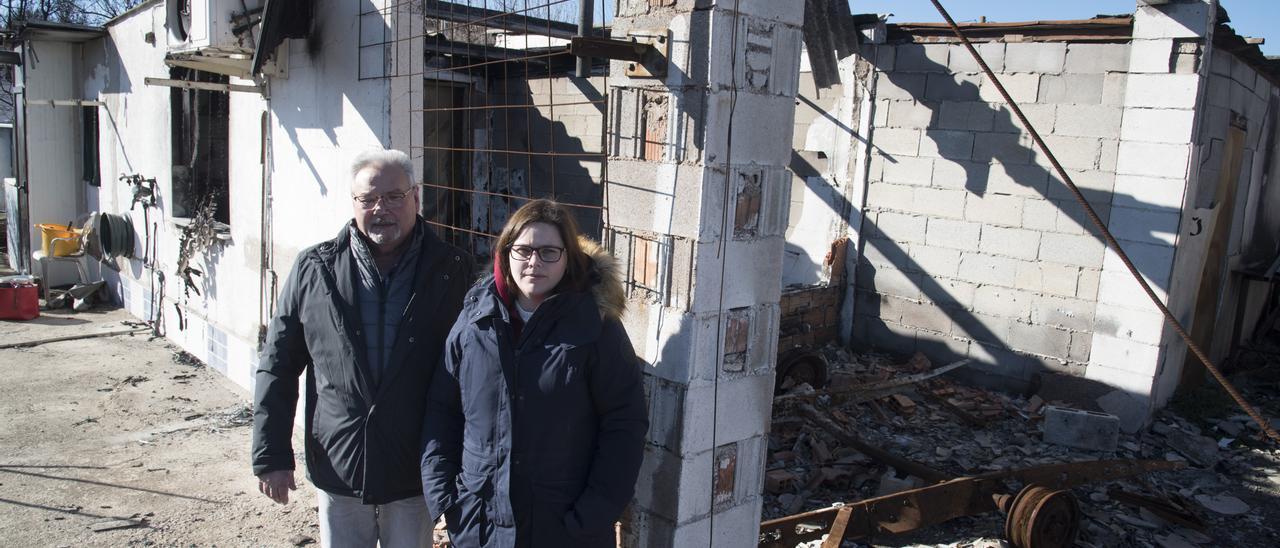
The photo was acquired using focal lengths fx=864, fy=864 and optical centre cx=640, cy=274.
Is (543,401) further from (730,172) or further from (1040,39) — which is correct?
(1040,39)

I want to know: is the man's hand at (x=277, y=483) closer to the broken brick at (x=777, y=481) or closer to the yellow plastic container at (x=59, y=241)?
the broken brick at (x=777, y=481)

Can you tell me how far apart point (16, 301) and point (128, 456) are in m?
5.11

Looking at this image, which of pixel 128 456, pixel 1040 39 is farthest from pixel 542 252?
pixel 1040 39

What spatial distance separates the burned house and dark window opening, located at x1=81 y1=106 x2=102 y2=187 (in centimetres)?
7

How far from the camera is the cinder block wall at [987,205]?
23.0 ft

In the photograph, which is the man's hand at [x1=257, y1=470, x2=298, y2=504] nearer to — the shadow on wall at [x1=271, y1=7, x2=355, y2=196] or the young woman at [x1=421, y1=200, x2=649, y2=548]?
the young woman at [x1=421, y1=200, x2=649, y2=548]

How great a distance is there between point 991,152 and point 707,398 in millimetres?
5510

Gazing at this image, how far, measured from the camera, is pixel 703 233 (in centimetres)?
284

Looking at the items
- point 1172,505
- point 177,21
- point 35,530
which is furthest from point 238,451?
point 1172,505

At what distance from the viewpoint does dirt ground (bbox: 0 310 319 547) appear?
4.45m

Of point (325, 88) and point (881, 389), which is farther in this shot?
point (881, 389)

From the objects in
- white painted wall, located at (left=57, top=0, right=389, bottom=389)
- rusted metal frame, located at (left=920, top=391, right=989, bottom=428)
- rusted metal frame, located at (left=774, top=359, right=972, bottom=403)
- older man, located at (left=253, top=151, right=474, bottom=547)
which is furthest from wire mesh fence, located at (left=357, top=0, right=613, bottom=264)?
older man, located at (left=253, top=151, right=474, bottom=547)

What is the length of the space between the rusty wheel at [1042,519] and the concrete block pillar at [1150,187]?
9.14 feet

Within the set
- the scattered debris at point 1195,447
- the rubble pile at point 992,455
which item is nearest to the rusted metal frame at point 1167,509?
the rubble pile at point 992,455
